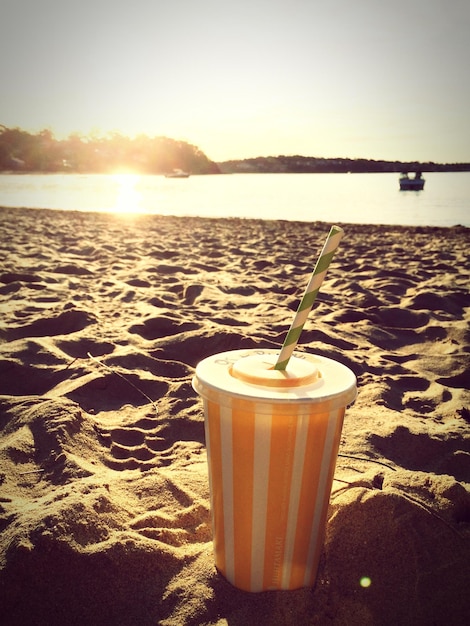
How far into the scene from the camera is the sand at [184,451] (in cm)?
107

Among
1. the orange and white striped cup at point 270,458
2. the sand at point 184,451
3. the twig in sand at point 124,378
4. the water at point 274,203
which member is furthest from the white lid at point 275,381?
the water at point 274,203

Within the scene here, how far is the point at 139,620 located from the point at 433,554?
768 mm

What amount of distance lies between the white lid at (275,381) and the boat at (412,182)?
95.9 ft

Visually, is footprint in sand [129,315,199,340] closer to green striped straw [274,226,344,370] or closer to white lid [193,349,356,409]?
white lid [193,349,356,409]

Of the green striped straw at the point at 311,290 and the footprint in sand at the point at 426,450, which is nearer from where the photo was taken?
the green striped straw at the point at 311,290

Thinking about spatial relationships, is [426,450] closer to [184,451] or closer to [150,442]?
[184,451]

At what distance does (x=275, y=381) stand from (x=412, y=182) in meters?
30.2

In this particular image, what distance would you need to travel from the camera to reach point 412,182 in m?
27.6

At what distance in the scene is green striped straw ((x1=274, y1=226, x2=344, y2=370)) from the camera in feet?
3.19

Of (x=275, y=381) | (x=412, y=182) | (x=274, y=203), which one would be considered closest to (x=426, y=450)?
(x=275, y=381)

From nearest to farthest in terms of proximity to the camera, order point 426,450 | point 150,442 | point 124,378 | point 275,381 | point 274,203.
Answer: point 275,381, point 426,450, point 150,442, point 124,378, point 274,203

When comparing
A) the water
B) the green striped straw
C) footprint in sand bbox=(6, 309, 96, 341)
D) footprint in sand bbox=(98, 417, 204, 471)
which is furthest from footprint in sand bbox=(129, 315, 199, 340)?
the water

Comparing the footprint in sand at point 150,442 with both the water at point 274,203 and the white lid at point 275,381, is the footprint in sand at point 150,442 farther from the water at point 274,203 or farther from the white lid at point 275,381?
the water at point 274,203

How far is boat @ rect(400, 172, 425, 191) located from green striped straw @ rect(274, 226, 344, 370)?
29158 millimetres
